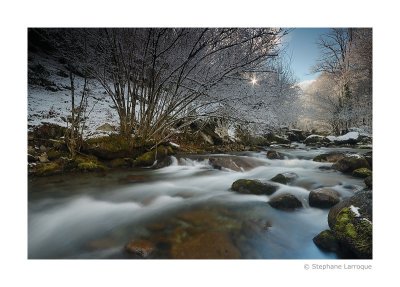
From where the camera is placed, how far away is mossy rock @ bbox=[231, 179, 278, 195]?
8.77 feet

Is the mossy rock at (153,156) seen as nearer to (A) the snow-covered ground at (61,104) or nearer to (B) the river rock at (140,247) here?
(A) the snow-covered ground at (61,104)

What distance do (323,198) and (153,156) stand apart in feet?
6.99

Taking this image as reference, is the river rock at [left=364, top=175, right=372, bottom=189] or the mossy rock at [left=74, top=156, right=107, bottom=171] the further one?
the mossy rock at [left=74, top=156, right=107, bottom=171]

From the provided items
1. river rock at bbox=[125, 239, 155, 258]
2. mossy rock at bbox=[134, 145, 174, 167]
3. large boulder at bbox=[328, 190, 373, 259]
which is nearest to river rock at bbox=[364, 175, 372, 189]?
large boulder at bbox=[328, 190, 373, 259]

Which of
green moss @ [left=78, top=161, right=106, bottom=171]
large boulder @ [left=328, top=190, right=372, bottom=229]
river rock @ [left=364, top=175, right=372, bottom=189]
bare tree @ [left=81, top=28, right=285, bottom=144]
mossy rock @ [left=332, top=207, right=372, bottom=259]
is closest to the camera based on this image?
mossy rock @ [left=332, top=207, right=372, bottom=259]

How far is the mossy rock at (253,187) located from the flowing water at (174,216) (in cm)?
6

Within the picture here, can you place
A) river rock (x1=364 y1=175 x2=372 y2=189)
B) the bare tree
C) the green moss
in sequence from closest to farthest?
river rock (x1=364 y1=175 x2=372 y2=189), the bare tree, the green moss

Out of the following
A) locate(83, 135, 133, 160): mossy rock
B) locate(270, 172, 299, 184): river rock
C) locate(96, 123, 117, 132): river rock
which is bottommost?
locate(270, 172, 299, 184): river rock

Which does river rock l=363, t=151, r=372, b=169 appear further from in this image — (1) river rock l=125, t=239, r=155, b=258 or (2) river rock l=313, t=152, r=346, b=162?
(1) river rock l=125, t=239, r=155, b=258

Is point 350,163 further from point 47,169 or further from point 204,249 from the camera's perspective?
point 47,169

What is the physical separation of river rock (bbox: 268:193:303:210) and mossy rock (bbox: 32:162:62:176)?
231cm

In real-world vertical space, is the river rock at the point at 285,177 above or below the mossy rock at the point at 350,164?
below

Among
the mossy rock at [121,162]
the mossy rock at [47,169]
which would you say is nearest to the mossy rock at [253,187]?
the mossy rock at [121,162]

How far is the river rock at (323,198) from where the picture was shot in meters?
2.40
